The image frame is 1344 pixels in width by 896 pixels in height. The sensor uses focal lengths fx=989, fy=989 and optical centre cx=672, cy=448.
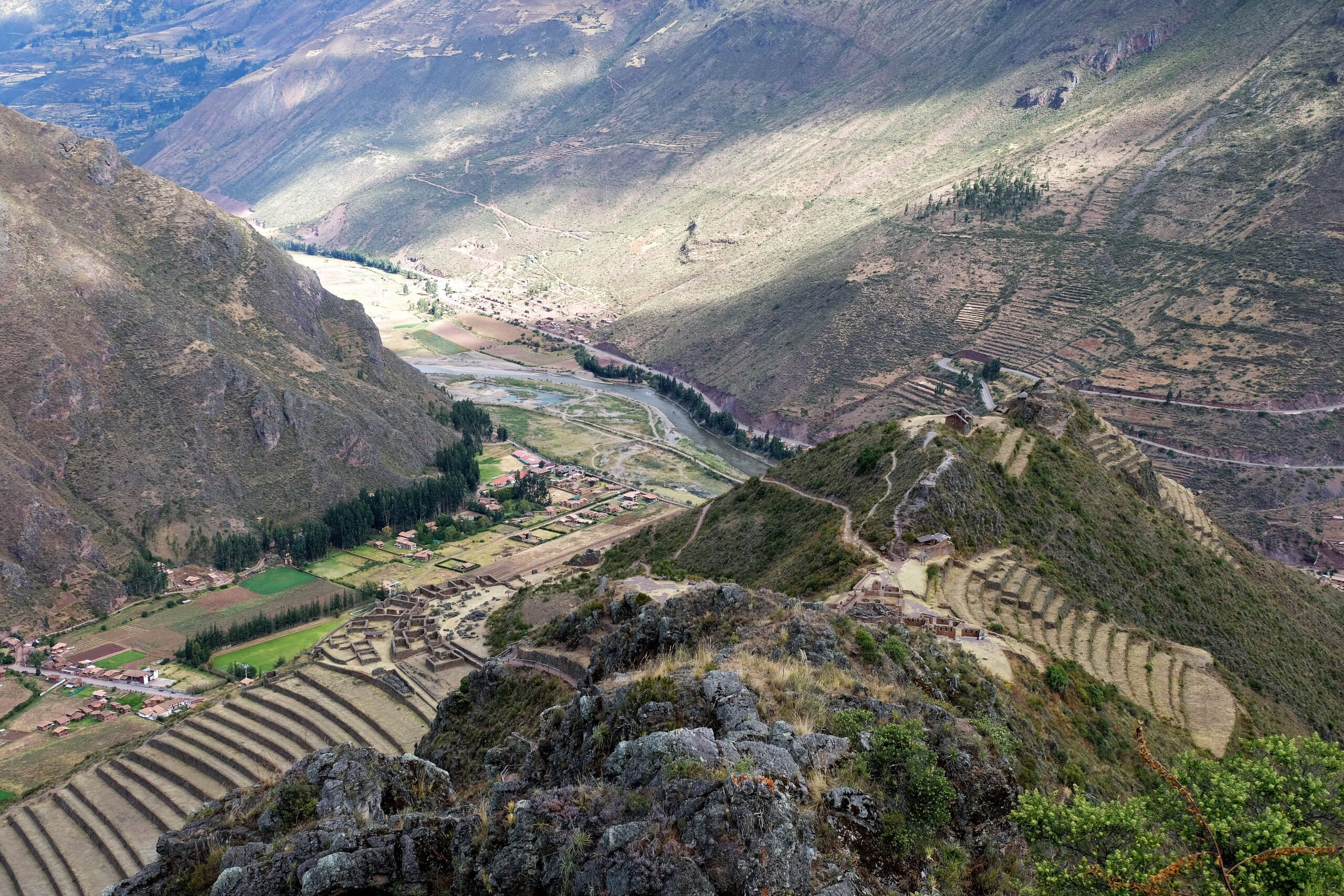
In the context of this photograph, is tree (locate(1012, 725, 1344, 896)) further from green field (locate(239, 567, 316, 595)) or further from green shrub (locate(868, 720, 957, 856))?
green field (locate(239, 567, 316, 595))

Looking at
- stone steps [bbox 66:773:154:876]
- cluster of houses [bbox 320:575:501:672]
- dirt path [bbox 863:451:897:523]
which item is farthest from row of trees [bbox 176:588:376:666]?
dirt path [bbox 863:451:897:523]

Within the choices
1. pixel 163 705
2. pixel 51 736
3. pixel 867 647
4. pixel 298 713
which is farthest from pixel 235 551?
pixel 867 647

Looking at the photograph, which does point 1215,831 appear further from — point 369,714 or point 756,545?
point 369,714

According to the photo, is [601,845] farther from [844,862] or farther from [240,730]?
[240,730]

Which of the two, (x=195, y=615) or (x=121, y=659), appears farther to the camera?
(x=195, y=615)

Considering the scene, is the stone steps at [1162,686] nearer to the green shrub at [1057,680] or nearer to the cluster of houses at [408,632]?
the green shrub at [1057,680]

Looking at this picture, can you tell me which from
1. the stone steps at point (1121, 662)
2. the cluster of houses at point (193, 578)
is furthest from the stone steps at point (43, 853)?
the stone steps at point (1121, 662)

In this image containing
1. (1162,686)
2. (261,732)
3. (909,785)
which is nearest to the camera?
(909,785)
